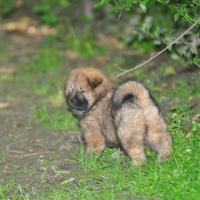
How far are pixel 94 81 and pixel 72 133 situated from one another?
3.13 ft

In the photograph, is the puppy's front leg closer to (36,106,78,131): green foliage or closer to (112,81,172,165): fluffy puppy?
(112,81,172,165): fluffy puppy

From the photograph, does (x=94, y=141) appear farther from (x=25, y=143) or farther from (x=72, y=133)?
(x=25, y=143)

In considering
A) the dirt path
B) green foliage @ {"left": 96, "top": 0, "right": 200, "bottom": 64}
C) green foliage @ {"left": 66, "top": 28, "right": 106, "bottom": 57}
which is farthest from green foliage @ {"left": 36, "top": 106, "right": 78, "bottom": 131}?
green foliage @ {"left": 66, "top": 28, "right": 106, "bottom": 57}

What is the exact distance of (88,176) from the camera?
634cm

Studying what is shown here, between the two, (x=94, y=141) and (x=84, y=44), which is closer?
(x=94, y=141)

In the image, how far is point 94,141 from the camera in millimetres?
6949

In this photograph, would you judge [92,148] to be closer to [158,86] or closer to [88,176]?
[88,176]

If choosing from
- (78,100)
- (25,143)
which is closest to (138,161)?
(78,100)

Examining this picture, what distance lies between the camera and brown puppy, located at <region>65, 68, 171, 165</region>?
20.8ft

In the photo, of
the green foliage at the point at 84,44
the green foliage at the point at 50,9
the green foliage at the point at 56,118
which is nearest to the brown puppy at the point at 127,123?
the green foliage at the point at 56,118

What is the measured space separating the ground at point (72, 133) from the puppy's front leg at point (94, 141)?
93mm

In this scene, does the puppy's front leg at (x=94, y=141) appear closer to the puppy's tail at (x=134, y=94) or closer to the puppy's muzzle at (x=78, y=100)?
the puppy's muzzle at (x=78, y=100)

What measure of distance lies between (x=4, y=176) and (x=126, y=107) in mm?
1440

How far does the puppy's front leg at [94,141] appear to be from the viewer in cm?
690
